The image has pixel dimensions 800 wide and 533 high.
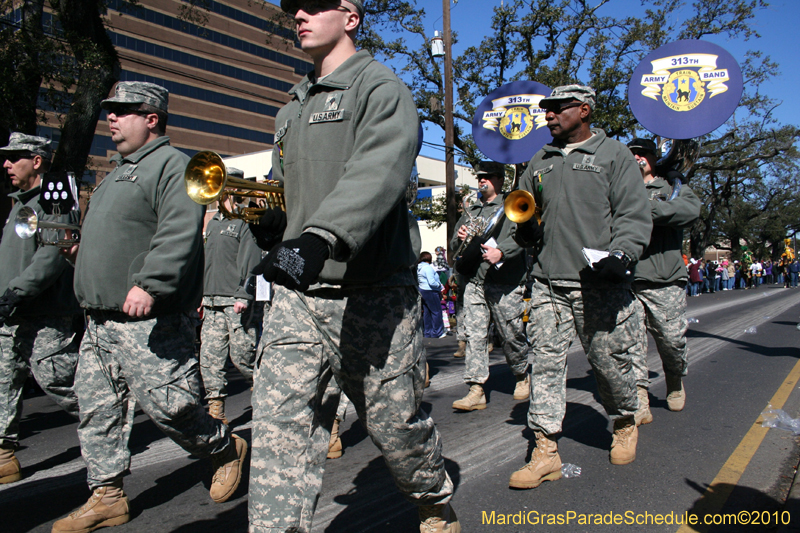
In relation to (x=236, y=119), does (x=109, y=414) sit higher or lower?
lower

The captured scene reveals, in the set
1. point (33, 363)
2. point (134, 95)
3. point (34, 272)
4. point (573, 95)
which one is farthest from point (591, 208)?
point (33, 363)

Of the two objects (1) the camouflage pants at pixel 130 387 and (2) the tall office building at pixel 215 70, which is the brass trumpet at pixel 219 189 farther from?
(2) the tall office building at pixel 215 70

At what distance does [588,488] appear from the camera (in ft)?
11.3

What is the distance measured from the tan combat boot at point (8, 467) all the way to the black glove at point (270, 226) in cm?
286

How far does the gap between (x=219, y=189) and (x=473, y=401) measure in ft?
12.4

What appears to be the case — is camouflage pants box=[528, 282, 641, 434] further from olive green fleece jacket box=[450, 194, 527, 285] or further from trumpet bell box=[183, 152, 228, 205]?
trumpet bell box=[183, 152, 228, 205]

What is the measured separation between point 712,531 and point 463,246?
3.63 meters

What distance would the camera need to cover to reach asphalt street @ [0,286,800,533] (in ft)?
10.2

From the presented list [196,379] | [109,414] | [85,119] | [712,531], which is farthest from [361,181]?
[85,119]

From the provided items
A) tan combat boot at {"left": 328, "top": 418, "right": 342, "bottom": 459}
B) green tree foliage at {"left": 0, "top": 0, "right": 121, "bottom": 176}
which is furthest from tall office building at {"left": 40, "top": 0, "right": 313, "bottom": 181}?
tan combat boot at {"left": 328, "top": 418, "right": 342, "bottom": 459}

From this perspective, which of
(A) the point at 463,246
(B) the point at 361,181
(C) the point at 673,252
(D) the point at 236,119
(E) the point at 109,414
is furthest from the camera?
(D) the point at 236,119

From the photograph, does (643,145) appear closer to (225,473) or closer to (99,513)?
(225,473)

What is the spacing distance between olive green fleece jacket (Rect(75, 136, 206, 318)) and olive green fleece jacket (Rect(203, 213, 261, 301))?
2.31 m

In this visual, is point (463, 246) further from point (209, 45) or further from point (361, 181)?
point (209, 45)
